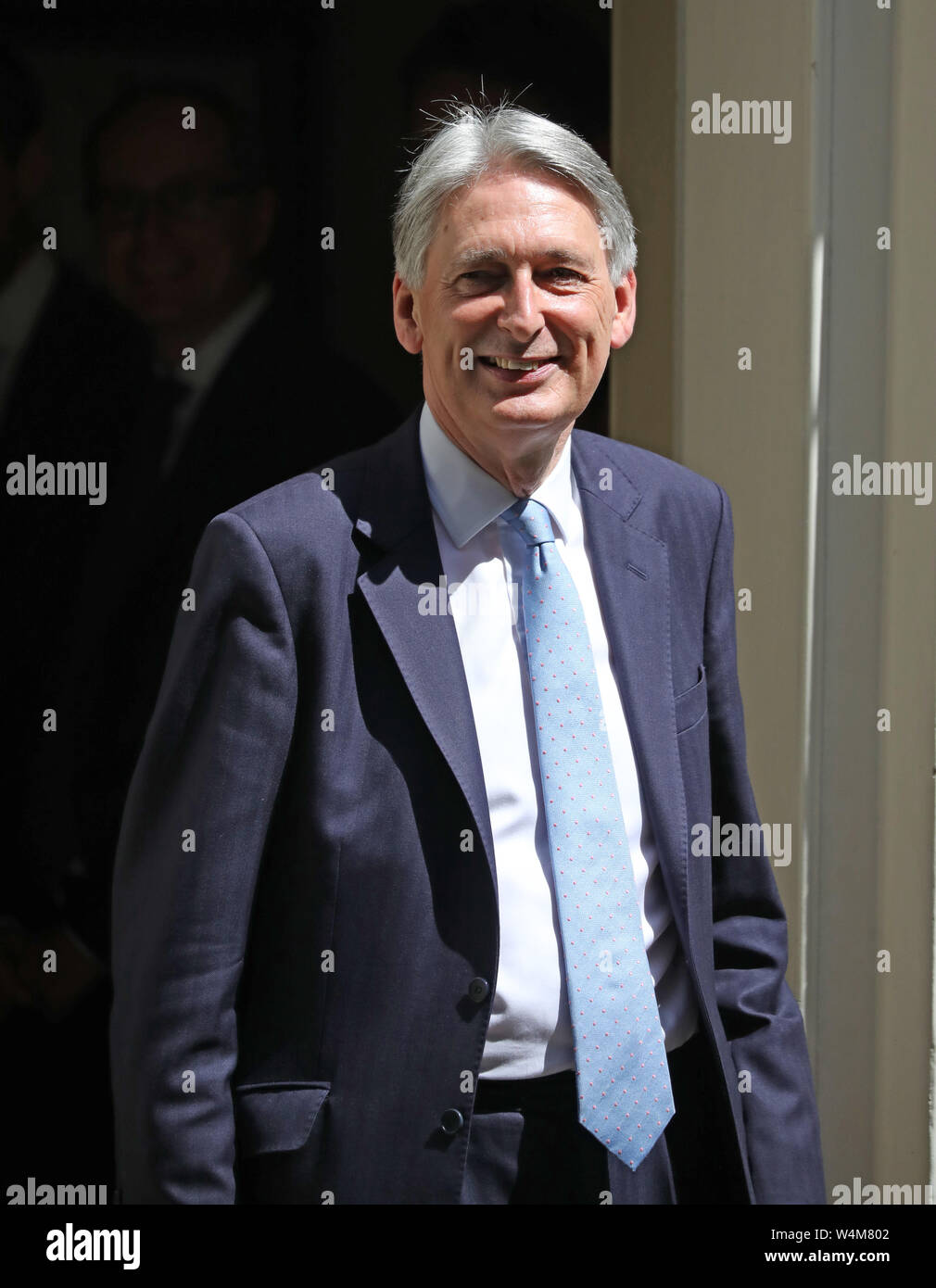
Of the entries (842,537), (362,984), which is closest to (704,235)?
(842,537)

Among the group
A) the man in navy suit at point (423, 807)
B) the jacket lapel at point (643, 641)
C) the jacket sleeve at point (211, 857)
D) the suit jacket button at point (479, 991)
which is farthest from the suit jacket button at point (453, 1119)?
the jacket lapel at point (643, 641)

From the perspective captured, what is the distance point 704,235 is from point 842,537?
2.37 ft

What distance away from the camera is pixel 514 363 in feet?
6.22

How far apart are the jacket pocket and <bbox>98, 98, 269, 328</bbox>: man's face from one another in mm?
1944

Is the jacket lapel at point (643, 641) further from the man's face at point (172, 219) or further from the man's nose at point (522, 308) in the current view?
the man's face at point (172, 219)

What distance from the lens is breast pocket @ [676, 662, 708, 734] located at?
2.02 metres

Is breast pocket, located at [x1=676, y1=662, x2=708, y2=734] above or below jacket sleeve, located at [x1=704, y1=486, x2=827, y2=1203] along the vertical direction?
above

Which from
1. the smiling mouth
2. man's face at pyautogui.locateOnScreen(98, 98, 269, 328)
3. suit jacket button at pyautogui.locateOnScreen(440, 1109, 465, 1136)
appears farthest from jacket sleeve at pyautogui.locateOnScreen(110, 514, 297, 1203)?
man's face at pyautogui.locateOnScreen(98, 98, 269, 328)

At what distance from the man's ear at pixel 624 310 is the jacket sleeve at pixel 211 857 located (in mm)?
656

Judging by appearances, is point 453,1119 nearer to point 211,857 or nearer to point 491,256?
point 211,857

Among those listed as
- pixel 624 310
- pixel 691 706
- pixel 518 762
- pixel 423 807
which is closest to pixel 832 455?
pixel 624 310

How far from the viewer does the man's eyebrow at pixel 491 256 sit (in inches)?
74.0

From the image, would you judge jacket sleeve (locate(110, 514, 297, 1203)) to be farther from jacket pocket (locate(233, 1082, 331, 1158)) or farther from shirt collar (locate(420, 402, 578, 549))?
shirt collar (locate(420, 402, 578, 549))

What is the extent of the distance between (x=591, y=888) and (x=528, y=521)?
0.52m
